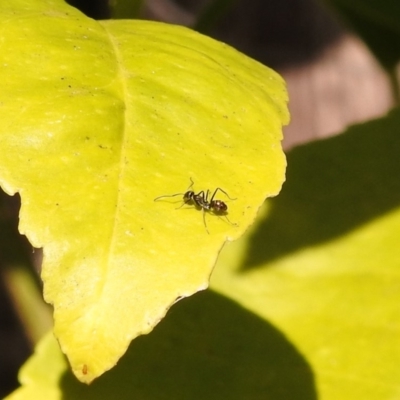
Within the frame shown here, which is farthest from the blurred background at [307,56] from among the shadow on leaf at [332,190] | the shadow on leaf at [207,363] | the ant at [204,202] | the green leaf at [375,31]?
the ant at [204,202]

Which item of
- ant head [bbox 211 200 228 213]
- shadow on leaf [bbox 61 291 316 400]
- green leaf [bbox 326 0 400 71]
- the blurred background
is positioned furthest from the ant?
Answer: the blurred background

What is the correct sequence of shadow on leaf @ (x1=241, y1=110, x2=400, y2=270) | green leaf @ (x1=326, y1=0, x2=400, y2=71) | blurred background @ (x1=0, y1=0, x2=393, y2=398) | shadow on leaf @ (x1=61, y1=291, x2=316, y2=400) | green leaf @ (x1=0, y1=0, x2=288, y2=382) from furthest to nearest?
blurred background @ (x1=0, y1=0, x2=393, y2=398) < green leaf @ (x1=326, y1=0, x2=400, y2=71) < shadow on leaf @ (x1=241, y1=110, x2=400, y2=270) < shadow on leaf @ (x1=61, y1=291, x2=316, y2=400) < green leaf @ (x1=0, y1=0, x2=288, y2=382)

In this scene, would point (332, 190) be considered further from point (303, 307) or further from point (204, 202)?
point (204, 202)

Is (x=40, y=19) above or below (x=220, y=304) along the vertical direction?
above

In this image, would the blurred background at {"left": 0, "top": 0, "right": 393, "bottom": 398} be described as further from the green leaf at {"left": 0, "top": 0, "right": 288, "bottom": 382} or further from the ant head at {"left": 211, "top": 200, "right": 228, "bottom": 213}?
the ant head at {"left": 211, "top": 200, "right": 228, "bottom": 213}

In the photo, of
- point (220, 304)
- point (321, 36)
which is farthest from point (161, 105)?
point (321, 36)

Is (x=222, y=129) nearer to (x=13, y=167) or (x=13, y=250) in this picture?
(x=13, y=167)
